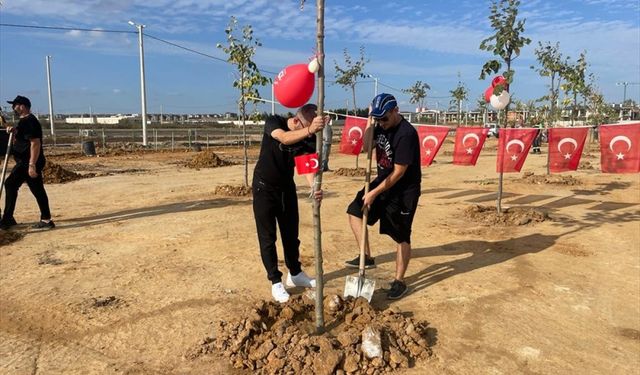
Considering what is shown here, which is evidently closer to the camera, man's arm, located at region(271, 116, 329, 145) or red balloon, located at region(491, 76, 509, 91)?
man's arm, located at region(271, 116, 329, 145)

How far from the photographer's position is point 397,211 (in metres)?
4.34

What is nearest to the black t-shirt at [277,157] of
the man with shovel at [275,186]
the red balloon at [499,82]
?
the man with shovel at [275,186]

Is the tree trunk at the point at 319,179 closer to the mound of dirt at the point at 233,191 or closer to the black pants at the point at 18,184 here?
the black pants at the point at 18,184

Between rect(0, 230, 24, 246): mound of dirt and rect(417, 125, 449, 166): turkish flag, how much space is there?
629 centimetres

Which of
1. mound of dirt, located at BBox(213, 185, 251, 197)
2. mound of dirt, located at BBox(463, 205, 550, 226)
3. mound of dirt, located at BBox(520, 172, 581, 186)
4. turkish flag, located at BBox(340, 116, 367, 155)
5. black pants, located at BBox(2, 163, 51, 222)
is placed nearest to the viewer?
black pants, located at BBox(2, 163, 51, 222)

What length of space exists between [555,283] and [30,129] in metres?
6.93

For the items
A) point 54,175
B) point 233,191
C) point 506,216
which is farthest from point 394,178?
point 54,175

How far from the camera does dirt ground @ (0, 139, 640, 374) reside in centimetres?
339

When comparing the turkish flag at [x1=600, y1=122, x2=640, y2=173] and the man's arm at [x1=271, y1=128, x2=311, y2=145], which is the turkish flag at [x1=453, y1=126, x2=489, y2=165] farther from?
the man's arm at [x1=271, y1=128, x2=311, y2=145]

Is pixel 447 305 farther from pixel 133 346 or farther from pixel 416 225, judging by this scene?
pixel 416 225

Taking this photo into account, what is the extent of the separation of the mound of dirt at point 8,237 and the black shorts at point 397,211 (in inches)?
191

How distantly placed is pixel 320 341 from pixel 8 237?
17.1ft

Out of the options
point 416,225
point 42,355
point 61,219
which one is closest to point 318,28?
point 42,355

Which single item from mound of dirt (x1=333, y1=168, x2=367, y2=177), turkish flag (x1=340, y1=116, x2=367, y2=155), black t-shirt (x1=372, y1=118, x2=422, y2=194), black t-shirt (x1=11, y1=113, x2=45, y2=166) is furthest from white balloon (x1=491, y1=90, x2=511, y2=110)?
black t-shirt (x1=11, y1=113, x2=45, y2=166)
